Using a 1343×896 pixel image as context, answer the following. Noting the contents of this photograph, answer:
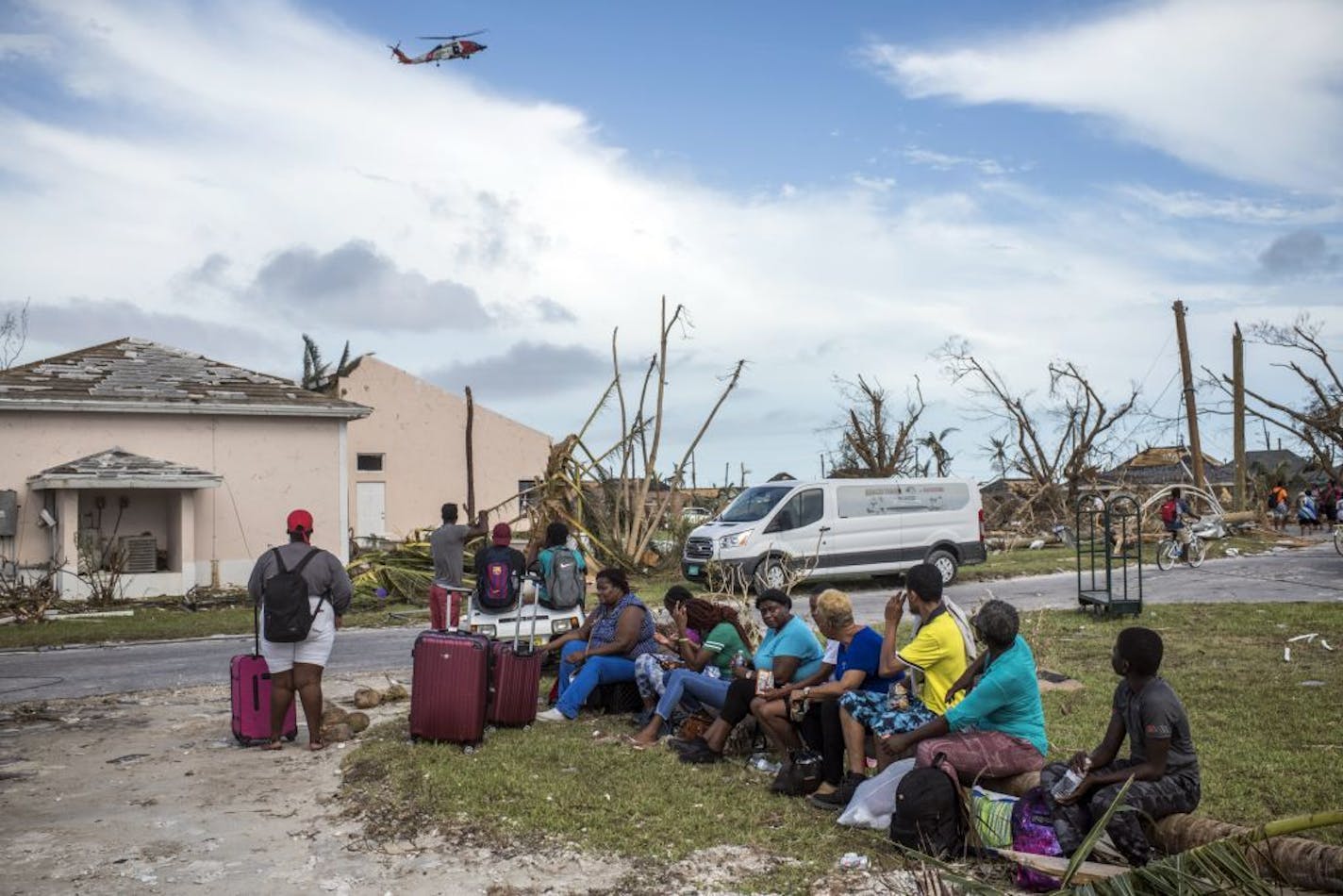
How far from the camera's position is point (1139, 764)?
5.62 metres

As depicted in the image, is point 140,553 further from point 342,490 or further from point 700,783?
point 700,783

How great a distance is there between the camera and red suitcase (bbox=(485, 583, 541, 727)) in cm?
891

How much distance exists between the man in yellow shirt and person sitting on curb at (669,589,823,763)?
0.74 metres

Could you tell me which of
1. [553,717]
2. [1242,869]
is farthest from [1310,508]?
[1242,869]

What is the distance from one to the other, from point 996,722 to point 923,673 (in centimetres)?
78

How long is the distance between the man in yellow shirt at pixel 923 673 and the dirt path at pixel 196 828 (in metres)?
1.79

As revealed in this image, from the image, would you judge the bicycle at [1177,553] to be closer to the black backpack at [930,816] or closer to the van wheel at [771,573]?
the van wheel at [771,573]

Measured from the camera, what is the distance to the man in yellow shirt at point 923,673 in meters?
6.93

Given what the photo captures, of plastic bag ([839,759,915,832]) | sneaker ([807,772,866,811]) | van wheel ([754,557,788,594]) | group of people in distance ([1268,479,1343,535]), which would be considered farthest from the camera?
group of people in distance ([1268,479,1343,535])

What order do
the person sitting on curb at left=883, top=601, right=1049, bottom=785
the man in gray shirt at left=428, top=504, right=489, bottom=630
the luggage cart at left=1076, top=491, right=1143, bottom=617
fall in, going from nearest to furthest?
1. the person sitting on curb at left=883, top=601, right=1049, bottom=785
2. the man in gray shirt at left=428, top=504, right=489, bottom=630
3. the luggage cart at left=1076, top=491, right=1143, bottom=617

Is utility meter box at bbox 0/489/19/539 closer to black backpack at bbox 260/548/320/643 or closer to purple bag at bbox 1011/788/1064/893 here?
black backpack at bbox 260/548/320/643

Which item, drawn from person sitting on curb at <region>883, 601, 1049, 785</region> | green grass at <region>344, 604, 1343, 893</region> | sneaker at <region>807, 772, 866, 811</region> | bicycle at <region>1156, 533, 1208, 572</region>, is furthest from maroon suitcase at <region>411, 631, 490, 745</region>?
bicycle at <region>1156, 533, 1208, 572</region>

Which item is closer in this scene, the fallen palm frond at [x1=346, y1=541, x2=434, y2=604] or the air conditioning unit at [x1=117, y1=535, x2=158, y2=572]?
the fallen palm frond at [x1=346, y1=541, x2=434, y2=604]

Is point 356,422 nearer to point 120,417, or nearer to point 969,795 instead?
point 120,417
